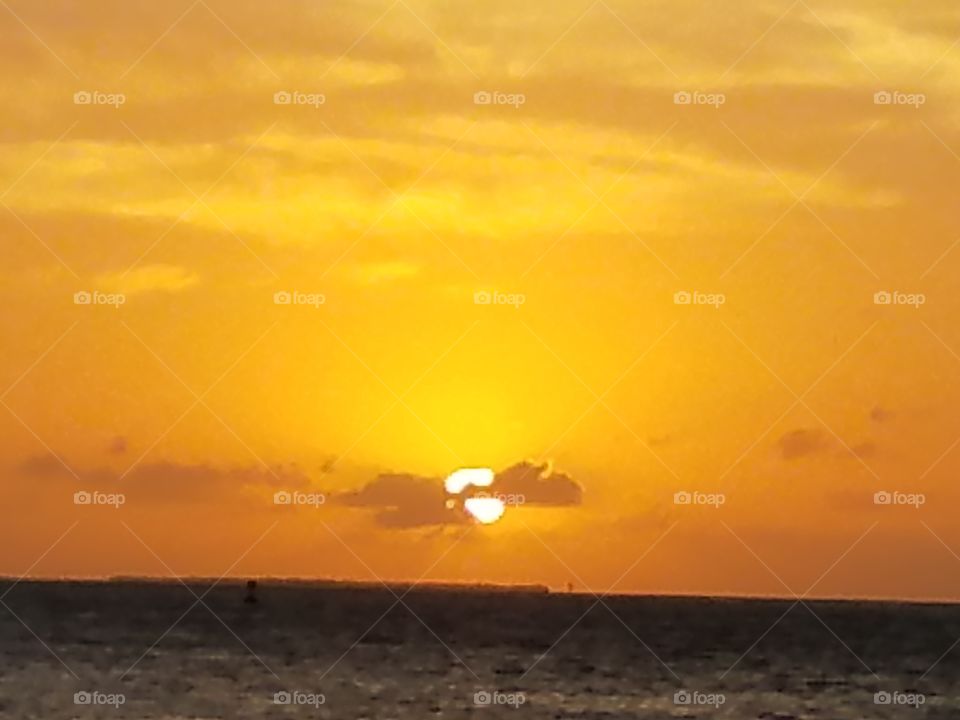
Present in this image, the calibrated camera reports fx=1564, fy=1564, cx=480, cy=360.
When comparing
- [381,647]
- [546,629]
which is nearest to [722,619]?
[546,629]

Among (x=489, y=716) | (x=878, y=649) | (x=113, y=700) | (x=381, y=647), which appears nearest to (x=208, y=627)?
(x=381, y=647)

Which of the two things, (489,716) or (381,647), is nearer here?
(489,716)

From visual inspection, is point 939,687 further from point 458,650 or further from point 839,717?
point 458,650

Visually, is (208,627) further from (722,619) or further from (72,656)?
(722,619)

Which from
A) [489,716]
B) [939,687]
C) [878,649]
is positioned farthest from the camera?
[878,649]

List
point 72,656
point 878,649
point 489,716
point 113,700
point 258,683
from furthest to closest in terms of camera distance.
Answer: point 878,649
point 72,656
point 258,683
point 113,700
point 489,716

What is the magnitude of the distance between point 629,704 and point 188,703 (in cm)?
2064

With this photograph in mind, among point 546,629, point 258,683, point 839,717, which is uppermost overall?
point 546,629

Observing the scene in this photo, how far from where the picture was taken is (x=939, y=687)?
92.1 meters

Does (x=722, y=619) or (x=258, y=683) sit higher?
(x=722, y=619)

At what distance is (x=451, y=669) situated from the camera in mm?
91812

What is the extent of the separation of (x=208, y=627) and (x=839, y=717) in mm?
77207

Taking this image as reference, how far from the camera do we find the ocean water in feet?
234

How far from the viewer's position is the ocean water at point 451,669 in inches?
2810
